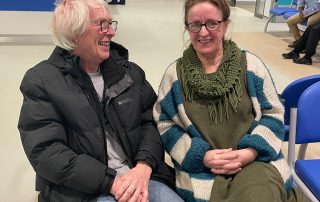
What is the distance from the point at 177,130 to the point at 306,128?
58 centimetres

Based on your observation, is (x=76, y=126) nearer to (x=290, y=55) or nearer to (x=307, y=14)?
(x=290, y=55)

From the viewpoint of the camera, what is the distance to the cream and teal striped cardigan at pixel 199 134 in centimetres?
145

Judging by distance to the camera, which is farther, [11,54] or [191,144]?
[11,54]


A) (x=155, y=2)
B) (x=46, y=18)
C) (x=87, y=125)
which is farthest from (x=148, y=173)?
(x=155, y=2)

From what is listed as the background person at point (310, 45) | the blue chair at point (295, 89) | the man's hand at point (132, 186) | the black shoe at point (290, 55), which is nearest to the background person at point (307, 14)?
the background person at point (310, 45)

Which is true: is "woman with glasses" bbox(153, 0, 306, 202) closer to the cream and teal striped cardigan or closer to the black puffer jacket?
the cream and teal striped cardigan

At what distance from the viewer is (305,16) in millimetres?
5613

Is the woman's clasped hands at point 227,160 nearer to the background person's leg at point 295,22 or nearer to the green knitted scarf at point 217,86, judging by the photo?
the green knitted scarf at point 217,86

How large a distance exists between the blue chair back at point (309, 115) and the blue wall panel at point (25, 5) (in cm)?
431

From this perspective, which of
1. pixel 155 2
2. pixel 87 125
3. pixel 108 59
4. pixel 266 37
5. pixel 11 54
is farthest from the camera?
pixel 155 2

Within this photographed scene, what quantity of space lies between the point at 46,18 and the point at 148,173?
14.5ft

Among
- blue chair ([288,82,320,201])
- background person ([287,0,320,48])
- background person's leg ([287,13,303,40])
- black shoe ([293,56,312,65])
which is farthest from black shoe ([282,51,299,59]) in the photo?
blue chair ([288,82,320,201])

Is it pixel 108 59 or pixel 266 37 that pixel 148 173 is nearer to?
pixel 108 59

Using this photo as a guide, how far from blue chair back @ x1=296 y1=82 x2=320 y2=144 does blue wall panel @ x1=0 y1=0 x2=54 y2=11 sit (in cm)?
431
